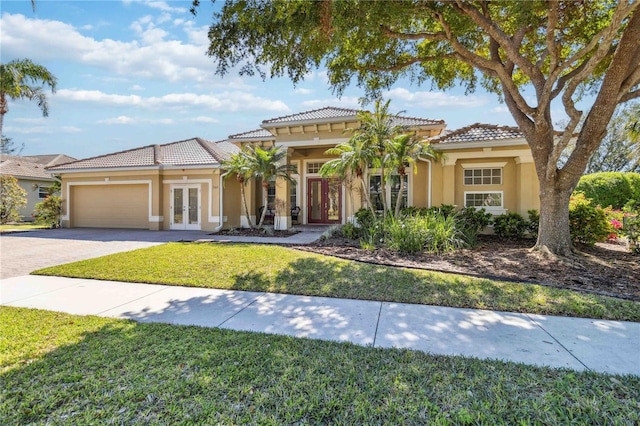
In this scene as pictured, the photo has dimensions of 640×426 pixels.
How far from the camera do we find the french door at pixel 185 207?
51.9ft

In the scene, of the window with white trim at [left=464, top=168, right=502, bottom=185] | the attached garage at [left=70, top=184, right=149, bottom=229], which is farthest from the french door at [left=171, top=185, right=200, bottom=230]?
the window with white trim at [left=464, top=168, right=502, bottom=185]

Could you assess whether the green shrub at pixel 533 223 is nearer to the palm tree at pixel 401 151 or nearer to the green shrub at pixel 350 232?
the palm tree at pixel 401 151

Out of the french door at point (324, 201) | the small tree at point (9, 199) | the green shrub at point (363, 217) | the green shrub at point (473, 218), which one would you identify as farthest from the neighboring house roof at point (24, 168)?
the green shrub at point (473, 218)

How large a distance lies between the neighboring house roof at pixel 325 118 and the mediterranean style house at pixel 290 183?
0.05 meters

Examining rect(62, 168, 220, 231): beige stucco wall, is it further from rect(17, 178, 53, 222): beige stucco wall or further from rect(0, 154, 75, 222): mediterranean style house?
rect(17, 178, 53, 222): beige stucco wall

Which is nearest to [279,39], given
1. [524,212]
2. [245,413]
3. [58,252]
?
[245,413]

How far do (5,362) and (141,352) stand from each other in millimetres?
1296

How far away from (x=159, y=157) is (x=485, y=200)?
54.3ft

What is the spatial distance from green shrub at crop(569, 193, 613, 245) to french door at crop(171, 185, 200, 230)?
15.7 metres

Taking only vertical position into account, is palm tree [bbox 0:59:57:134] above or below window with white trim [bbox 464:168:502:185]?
above

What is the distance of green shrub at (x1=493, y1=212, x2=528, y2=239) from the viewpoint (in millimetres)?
11227

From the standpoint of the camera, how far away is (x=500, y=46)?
8672 millimetres

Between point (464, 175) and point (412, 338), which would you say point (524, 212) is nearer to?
point (464, 175)

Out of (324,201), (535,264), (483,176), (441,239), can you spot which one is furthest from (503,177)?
(324,201)
